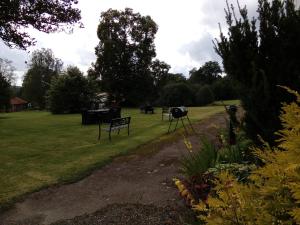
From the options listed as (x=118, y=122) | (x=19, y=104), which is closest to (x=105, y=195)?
(x=118, y=122)

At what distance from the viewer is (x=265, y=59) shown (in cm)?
537

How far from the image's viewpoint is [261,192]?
2131 mm

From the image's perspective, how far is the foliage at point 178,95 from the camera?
45219 millimetres

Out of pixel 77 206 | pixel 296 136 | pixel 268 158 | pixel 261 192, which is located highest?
pixel 296 136

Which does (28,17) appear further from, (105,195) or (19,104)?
(19,104)

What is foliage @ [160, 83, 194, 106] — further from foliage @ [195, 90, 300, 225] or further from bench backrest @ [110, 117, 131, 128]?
foliage @ [195, 90, 300, 225]

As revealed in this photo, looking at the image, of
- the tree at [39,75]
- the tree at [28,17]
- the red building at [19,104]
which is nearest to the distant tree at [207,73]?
the tree at [39,75]

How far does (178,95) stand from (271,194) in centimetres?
4324

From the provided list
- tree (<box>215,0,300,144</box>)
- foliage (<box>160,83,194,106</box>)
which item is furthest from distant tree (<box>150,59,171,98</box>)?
tree (<box>215,0,300,144</box>)

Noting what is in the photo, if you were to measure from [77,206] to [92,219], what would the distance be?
84cm

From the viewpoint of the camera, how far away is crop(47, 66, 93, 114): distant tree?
123ft

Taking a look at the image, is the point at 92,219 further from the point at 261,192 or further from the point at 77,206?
the point at 261,192

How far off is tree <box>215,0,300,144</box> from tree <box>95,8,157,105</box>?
42045mm

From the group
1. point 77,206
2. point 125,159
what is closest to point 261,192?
point 77,206
